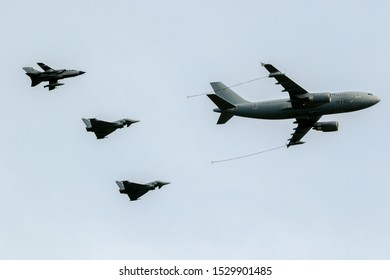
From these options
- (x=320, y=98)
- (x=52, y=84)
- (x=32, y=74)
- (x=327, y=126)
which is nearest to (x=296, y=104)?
(x=320, y=98)

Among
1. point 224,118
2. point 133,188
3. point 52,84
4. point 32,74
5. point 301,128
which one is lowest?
point 133,188

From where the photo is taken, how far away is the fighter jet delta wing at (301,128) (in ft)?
343

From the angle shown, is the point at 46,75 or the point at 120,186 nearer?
the point at 120,186

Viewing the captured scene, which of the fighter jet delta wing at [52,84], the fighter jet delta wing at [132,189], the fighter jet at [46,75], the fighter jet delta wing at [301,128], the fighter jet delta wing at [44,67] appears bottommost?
the fighter jet delta wing at [132,189]

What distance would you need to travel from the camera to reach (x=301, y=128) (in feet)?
352

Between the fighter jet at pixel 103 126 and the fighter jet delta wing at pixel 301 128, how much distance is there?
843 inches

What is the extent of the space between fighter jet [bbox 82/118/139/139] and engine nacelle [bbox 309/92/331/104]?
2318 cm

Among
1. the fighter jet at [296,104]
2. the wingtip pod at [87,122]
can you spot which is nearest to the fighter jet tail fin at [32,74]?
the wingtip pod at [87,122]

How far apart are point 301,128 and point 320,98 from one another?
1161 centimetres

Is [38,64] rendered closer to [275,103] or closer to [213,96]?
[213,96]

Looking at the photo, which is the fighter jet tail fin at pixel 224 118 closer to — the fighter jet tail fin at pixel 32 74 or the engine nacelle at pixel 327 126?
the engine nacelle at pixel 327 126

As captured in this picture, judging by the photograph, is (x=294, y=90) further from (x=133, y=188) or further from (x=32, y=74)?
(x=32, y=74)

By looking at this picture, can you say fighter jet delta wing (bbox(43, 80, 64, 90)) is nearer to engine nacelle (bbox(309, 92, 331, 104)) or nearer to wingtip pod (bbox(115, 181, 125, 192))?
wingtip pod (bbox(115, 181, 125, 192))

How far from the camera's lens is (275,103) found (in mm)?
97750
